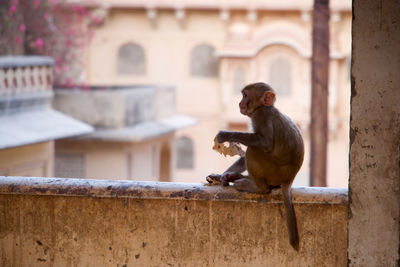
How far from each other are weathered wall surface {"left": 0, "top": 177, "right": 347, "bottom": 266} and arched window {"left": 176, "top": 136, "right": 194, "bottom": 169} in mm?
18126

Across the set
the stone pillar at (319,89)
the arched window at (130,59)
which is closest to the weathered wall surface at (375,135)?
the stone pillar at (319,89)

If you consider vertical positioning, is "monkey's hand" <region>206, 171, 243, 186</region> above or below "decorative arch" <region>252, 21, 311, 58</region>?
below

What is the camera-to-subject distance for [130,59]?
878 inches

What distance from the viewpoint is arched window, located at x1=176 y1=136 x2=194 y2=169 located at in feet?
73.8

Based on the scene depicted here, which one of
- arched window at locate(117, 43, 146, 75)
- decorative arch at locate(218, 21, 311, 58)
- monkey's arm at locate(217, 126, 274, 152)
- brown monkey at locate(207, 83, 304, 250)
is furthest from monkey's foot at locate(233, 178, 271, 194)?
arched window at locate(117, 43, 146, 75)

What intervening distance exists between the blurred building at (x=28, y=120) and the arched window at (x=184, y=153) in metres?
10.0

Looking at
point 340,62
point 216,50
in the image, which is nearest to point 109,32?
point 216,50

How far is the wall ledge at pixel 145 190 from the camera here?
13.5 feet

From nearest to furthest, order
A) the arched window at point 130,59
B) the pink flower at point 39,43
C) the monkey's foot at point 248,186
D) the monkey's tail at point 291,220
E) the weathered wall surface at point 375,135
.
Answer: the weathered wall surface at point 375,135 → the monkey's tail at point 291,220 → the monkey's foot at point 248,186 → the pink flower at point 39,43 → the arched window at point 130,59

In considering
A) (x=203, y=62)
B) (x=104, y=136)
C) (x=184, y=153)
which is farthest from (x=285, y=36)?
(x=104, y=136)

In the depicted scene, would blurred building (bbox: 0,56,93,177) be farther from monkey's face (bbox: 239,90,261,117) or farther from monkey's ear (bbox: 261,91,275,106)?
monkey's ear (bbox: 261,91,275,106)

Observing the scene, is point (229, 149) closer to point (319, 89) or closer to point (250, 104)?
point (250, 104)

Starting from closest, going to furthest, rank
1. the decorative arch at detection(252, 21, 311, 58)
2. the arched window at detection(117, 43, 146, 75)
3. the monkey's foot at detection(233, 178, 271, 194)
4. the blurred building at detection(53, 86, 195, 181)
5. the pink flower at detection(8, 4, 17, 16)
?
the monkey's foot at detection(233, 178, 271, 194) → the blurred building at detection(53, 86, 195, 181) → the pink flower at detection(8, 4, 17, 16) → the decorative arch at detection(252, 21, 311, 58) → the arched window at detection(117, 43, 146, 75)

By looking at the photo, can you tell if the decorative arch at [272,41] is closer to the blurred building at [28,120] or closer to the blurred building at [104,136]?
the blurred building at [104,136]
